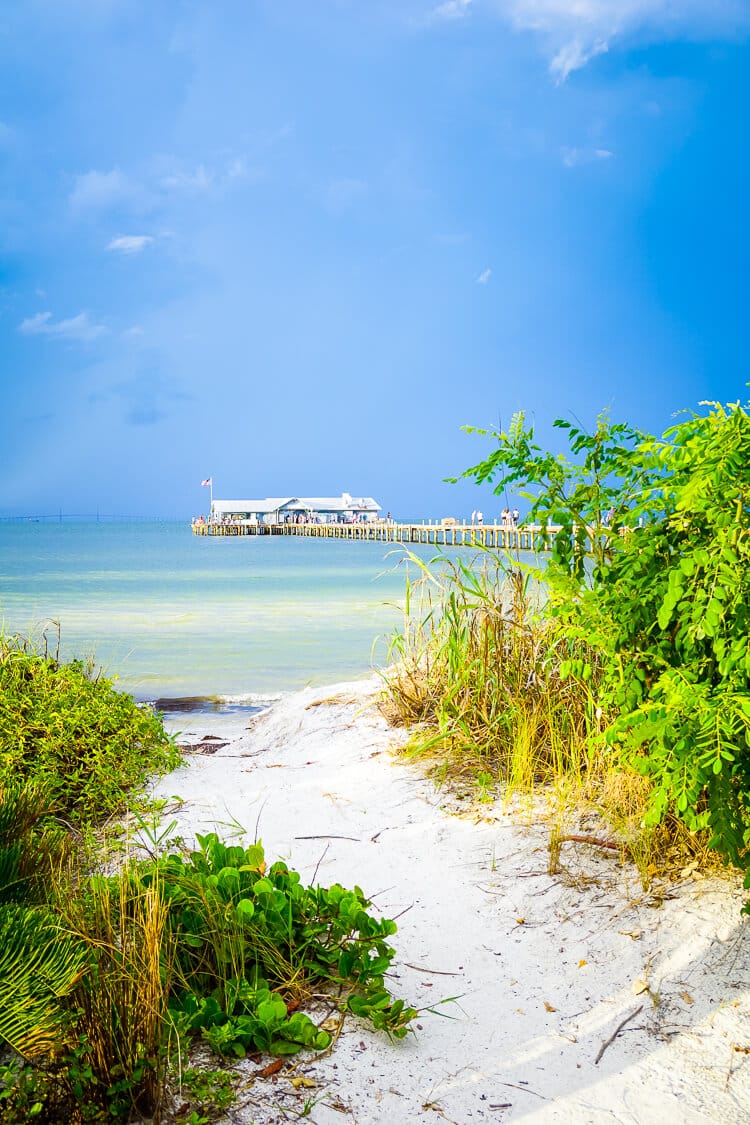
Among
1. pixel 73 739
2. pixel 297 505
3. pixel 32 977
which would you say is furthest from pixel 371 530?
pixel 32 977

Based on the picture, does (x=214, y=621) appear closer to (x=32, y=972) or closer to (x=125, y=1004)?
(x=125, y=1004)

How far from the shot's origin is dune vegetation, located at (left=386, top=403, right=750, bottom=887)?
2.86m

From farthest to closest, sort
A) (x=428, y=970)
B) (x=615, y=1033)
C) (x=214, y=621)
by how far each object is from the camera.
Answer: (x=214, y=621), (x=428, y=970), (x=615, y=1033)

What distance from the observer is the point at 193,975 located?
2648 millimetres

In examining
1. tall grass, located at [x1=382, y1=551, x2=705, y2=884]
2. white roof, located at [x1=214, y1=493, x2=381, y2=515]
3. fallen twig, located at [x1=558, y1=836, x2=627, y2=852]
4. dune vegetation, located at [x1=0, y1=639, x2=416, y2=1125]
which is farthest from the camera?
white roof, located at [x1=214, y1=493, x2=381, y2=515]

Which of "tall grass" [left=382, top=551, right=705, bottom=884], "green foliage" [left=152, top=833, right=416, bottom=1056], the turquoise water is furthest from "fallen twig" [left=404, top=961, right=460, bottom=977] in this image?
the turquoise water

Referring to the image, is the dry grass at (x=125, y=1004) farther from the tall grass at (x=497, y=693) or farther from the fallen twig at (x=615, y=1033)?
the tall grass at (x=497, y=693)

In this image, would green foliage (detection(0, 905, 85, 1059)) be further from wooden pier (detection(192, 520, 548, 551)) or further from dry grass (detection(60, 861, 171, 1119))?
wooden pier (detection(192, 520, 548, 551))

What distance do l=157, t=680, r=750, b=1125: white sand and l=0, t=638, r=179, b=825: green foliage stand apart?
0.50m

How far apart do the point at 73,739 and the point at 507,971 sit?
2950mm

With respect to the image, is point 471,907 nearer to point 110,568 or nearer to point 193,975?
point 193,975

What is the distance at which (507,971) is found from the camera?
121 inches

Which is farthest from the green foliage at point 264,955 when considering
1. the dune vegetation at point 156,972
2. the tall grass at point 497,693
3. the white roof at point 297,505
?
the white roof at point 297,505

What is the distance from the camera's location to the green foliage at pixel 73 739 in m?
4.76
